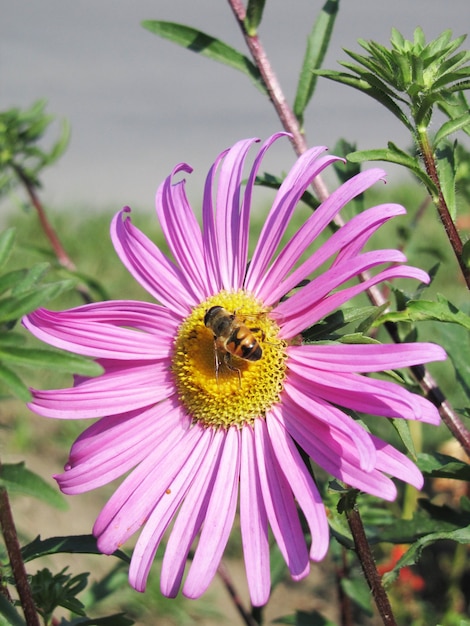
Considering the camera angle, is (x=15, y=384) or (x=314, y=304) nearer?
(x=15, y=384)

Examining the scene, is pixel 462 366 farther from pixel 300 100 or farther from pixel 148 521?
pixel 148 521

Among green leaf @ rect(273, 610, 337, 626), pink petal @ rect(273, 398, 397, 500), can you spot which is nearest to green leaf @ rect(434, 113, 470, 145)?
pink petal @ rect(273, 398, 397, 500)

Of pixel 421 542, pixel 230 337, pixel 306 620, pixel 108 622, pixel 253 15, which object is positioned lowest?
pixel 306 620

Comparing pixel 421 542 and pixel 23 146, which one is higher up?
pixel 23 146

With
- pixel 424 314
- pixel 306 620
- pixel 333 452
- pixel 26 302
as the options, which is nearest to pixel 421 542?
pixel 333 452

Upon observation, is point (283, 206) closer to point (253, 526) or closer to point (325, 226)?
point (325, 226)

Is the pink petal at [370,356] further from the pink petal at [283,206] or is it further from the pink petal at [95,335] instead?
the pink petal at [95,335]

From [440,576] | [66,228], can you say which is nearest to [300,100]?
[440,576]
